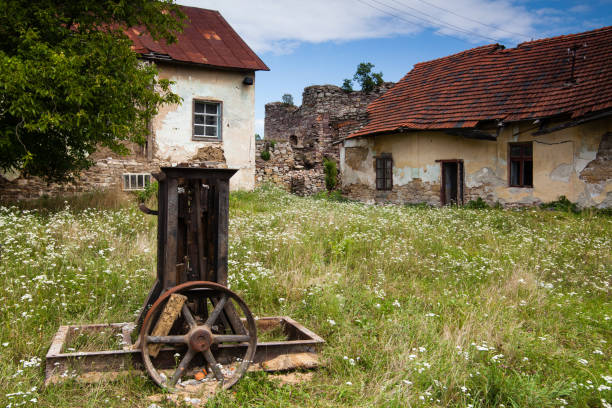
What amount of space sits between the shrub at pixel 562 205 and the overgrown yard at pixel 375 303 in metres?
3.72

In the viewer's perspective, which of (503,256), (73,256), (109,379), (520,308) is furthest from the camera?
(503,256)

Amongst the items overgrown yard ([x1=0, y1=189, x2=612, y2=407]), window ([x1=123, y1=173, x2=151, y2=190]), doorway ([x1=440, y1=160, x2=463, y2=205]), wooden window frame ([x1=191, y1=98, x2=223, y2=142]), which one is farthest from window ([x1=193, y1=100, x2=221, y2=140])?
doorway ([x1=440, y1=160, x2=463, y2=205])

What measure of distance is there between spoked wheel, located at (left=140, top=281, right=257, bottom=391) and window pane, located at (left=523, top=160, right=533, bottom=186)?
41.9 feet

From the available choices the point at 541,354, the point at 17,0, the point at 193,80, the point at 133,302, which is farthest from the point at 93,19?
the point at 541,354

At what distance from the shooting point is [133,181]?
14422 millimetres

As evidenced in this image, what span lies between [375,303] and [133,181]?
11.3 m

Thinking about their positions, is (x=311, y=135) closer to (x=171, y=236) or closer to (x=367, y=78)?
(x=367, y=78)

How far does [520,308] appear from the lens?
17.7ft

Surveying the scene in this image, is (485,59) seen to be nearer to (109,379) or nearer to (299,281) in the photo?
(299,281)

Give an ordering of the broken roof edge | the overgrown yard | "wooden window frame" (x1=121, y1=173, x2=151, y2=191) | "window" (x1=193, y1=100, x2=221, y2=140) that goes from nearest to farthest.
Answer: the overgrown yard < the broken roof edge < "wooden window frame" (x1=121, y1=173, x2=151, y2=191) < "window" (x1=193, y1=100, x2=221, y2=140)

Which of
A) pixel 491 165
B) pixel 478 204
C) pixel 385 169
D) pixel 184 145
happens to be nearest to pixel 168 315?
pixel 184 145

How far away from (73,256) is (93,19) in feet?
19.6

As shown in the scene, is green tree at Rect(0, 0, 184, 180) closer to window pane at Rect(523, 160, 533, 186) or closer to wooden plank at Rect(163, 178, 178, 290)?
wooden plank at Rect(163, 178, 178, 290)

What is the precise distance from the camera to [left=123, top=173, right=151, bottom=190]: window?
563 inches
